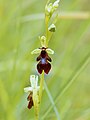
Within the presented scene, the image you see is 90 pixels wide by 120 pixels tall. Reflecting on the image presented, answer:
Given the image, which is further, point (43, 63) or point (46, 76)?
point (46, 76)

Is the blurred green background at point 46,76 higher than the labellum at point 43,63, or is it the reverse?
the blurred green background at point 46,76

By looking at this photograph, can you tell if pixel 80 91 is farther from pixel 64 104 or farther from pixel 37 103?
pixel 37 103

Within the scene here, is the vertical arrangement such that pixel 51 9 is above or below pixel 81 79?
below

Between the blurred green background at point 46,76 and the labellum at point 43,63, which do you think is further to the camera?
the blurred green background at point 46,76

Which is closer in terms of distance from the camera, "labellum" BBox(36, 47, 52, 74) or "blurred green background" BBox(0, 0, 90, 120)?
"labellum" BBox(36, 47, 52, 74)

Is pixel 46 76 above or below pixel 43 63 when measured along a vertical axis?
above

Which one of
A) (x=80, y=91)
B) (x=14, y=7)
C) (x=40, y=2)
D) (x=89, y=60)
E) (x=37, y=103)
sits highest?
(x=40, y=2)

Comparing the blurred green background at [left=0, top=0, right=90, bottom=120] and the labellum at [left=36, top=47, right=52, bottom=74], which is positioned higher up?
the blurred green background at [left=0, top=0, right=90, bottom=120]

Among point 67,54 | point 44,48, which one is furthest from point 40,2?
point 44,48
